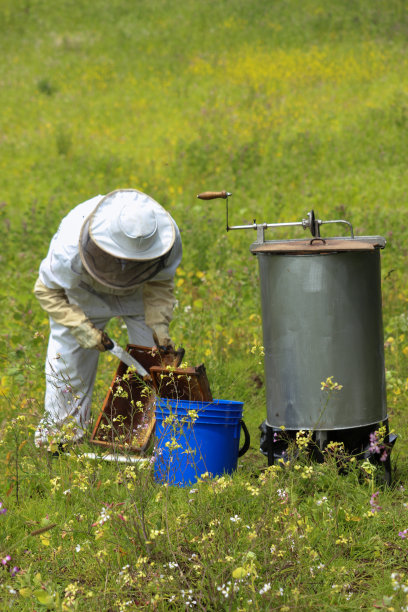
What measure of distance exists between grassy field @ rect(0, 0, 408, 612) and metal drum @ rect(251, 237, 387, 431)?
22 centimetres

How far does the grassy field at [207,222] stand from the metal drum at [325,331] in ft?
0.74

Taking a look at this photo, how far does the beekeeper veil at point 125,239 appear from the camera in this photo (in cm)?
407

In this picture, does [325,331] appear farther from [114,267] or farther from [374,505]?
[114,267]

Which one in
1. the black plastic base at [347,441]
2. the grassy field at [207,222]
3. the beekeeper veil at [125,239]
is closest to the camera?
the grassy field at [207,222]

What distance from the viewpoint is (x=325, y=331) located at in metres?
3.57

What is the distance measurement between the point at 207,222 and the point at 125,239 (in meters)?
A: 4.92

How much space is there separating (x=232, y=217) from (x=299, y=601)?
7.56 meters

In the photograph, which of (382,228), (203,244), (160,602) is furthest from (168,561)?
(382,228)

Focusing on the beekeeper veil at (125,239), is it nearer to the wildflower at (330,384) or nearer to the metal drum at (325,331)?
the metal drum at (325,331)

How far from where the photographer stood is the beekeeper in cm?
411

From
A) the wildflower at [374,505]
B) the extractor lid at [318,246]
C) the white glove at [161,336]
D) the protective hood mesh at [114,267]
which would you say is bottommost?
the wildflower at [374,505]

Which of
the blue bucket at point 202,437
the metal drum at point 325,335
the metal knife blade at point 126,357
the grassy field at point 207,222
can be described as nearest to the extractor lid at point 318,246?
the metal drum at point 325,335

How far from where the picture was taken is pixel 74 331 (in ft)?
14.6

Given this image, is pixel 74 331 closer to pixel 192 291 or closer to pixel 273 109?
pixel 192 291
